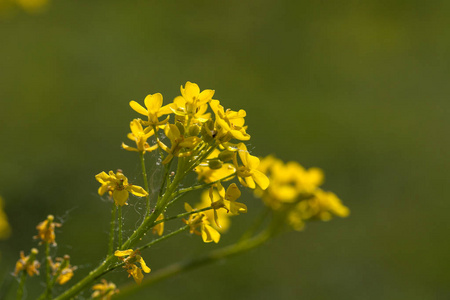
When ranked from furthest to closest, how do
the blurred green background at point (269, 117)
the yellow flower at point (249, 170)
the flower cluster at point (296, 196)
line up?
the blurred green background at point (269, 117) < the flower cluster at point (296, 196) < the yellow flower at point (249, 170)

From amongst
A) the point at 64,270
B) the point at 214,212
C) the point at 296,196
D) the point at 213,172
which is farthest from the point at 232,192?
the point at 296,196

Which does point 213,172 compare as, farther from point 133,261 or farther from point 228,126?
point 133,261

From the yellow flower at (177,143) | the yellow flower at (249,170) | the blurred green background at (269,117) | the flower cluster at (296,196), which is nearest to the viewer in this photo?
the yellow flower at (177,143)

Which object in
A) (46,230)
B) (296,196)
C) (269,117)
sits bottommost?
(46,230)

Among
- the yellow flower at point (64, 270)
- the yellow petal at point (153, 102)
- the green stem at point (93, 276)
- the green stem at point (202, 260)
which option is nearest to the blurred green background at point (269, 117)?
the green stem at point (202, 260)

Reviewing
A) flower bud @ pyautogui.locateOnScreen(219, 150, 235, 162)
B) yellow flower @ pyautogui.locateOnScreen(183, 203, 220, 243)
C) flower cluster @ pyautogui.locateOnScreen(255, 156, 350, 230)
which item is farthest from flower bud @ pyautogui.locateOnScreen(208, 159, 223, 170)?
flower cluster @ pyautogui.locateOnScreen(255, 156, 350, 230)

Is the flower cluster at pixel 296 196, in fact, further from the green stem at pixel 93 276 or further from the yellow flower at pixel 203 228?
the green stem at pixel 93 276

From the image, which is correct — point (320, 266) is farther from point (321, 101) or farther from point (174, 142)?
point (174, 142)

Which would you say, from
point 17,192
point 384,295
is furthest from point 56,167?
point 384,295
